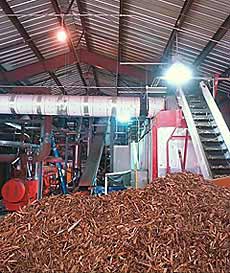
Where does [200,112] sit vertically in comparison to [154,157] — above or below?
above

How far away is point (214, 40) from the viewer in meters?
6.43

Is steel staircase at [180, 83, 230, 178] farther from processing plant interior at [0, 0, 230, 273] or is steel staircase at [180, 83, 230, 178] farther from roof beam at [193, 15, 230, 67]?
roof beam at [193, 15, 230, 67]

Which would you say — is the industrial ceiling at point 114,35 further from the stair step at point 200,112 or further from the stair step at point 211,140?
the stair step at point 211,140

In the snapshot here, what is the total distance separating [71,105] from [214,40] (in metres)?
3.01

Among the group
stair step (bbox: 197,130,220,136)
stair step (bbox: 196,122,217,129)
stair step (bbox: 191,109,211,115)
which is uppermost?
stair step (bbox: 191,109,211,115)

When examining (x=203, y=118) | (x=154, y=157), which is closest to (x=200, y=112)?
Result: (x=203, y=118)

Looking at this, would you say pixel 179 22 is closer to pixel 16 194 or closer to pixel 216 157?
pixel 216 157

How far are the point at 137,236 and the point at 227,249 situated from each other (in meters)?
0.56

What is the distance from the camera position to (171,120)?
6.17 m

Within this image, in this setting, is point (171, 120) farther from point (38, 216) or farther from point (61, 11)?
point (38, 216)

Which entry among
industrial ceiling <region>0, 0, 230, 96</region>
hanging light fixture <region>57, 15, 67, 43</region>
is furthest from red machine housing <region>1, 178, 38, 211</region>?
hanging light fixture <region>57, 15, 67, 43</region>

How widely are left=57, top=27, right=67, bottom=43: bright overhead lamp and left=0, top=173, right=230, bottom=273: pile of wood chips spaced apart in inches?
225

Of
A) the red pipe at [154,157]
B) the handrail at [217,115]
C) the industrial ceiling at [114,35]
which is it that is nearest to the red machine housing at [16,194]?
the industrial ceiling at [114,35]

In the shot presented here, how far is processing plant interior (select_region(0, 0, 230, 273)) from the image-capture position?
2.25 m
